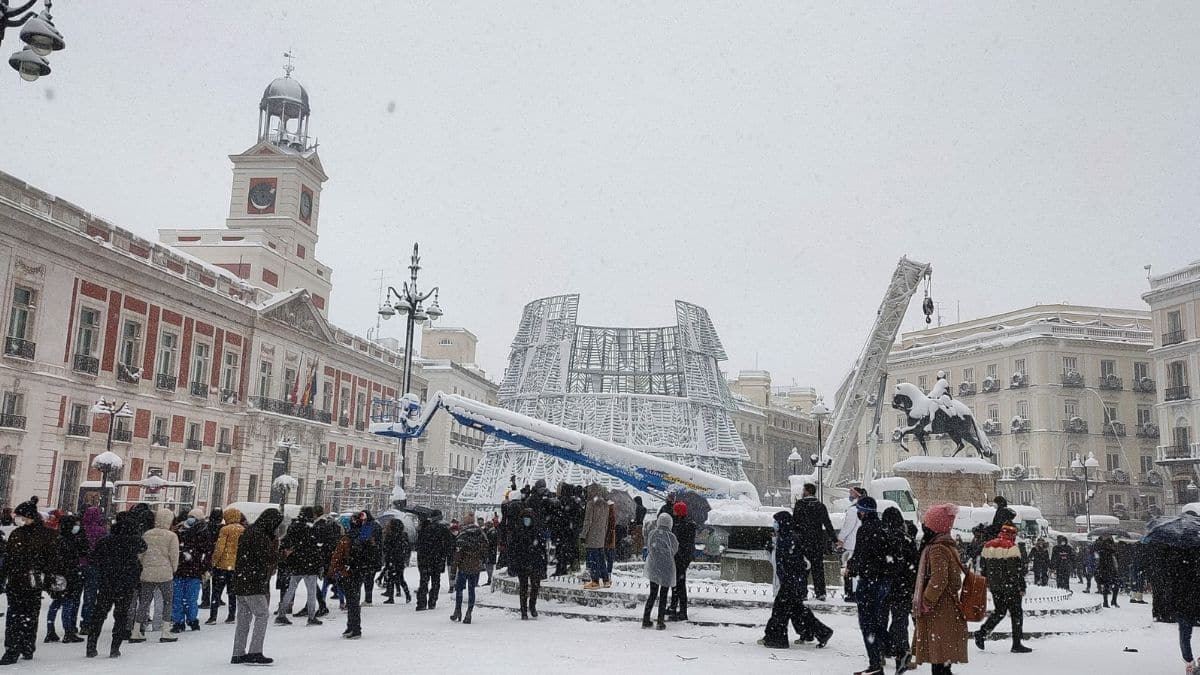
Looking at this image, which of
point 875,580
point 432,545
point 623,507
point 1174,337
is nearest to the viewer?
point 875,580

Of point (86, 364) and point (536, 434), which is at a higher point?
point (86, 364)

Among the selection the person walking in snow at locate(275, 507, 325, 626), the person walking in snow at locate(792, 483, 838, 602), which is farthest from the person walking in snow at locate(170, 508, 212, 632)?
the person walking in snow at locate(792, 483, 838, 602)

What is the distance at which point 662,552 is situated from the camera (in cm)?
1087

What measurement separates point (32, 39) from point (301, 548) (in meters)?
5.91

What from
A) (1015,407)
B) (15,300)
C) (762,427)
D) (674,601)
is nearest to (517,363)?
(15,300)

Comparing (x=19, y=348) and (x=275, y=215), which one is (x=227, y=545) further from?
(x=275, y=215)

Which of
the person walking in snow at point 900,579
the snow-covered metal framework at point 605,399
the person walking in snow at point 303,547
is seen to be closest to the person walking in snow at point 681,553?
the person walking in snow at point 900,579

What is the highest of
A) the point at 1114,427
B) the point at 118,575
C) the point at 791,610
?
the point at 1114,427

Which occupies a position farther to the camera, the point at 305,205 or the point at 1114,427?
the point at 305,205

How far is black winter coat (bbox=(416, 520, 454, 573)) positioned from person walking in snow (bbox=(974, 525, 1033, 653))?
7276mm

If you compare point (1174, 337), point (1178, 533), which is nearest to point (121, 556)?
point (1178, 533)

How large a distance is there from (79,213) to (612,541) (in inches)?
981

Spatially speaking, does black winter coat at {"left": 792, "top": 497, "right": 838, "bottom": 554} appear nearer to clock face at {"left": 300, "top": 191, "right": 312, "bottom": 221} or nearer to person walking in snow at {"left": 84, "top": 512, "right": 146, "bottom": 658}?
person walking in snow at {"left": 84, "top": 512, "right": 146, "bottom": 658}

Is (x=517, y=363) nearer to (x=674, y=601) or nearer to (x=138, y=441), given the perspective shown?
(x=138, y=441)
